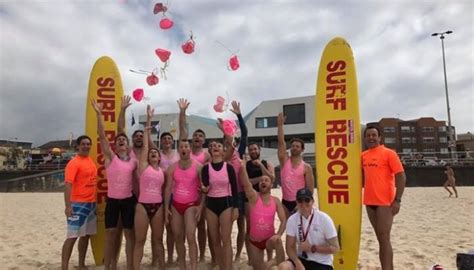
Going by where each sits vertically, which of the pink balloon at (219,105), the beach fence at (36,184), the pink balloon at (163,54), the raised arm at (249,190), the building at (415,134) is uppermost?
the building at (415,134)

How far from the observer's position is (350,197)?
4.94 metres

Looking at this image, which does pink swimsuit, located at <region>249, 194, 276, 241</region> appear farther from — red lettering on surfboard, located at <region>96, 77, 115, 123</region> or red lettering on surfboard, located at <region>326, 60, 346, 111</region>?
red lettering on surfboard, located at <region>96, 77, 115, 123</region>

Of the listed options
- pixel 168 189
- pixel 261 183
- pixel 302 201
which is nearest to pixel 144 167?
pixel 168 189

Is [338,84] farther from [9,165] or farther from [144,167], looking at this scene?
[9,165]

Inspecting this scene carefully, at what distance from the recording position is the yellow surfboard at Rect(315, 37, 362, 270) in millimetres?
4910

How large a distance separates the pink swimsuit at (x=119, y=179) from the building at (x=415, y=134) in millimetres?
65429

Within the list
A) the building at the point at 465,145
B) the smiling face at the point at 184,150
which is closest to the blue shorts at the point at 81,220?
the smiling face at the point at 184,150

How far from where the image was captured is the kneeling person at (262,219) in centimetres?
409

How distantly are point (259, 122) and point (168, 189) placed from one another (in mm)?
34468

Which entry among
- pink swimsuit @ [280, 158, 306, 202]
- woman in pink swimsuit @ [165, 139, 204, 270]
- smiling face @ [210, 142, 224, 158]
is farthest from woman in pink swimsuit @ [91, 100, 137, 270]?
pink swimsuit @ [280, 158, 306, 202]

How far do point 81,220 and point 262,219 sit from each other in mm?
2350

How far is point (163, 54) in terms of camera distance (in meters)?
5.88

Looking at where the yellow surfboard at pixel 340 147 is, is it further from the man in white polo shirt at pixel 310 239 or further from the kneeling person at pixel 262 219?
the man in white polo shirt at pixel 310 239

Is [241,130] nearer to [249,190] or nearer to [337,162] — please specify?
[249,190]
